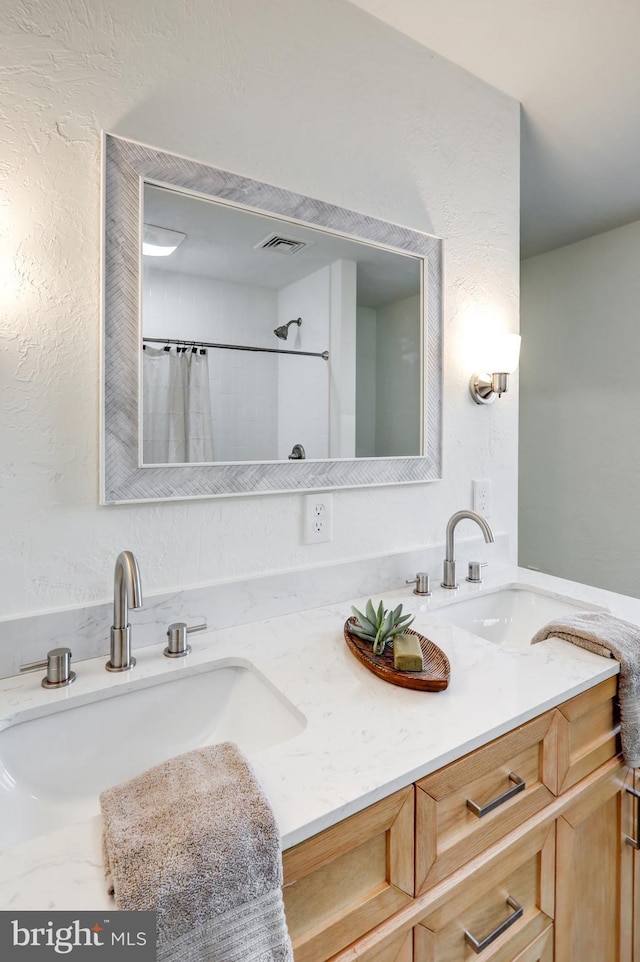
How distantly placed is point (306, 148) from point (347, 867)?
147 centimetres

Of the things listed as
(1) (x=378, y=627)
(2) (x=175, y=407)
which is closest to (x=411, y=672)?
(1) (x=378, y=627)

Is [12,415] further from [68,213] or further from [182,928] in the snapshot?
[182,928]

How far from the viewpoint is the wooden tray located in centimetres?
88

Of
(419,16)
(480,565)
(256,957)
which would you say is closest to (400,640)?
(256,957)

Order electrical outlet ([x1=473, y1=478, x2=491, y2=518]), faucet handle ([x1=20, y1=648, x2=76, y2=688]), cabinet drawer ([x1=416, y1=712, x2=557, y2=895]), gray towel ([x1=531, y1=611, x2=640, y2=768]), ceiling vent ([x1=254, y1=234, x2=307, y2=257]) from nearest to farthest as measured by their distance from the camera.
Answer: cabinet drawer ([x1=416, y1=712, x2=557, y2=895]), faucet handle ([x1=20, y1=648, x2=76, y2=688]), gray towel ([x1=531, y1=611, x2=640, y2=768]), ceiling vent ([x1=254, y1=234, x2=307, y2=257]), electrical outlet ([x1=473, y1=478, x2=491, y2=518])

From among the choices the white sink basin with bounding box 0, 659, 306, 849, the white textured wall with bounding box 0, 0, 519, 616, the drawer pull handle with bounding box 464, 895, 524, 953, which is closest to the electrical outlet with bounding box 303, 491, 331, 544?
the white textured wall with bounding box 0, 0, 519, 616

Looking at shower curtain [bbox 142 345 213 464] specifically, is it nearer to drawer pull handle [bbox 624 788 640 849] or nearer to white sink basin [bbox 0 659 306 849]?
white sink basin [bbox 0 659 306 849]

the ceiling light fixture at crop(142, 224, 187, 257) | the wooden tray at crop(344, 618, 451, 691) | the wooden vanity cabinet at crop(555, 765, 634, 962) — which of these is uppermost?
the ceiling light fixture at crop(142, 224, 187, 257)

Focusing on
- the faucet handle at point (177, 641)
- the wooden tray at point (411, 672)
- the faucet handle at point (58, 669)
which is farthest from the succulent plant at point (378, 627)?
the faucet handle at point (58, 669)

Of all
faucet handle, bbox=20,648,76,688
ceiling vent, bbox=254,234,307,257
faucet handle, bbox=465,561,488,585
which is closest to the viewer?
faucet handle, bbox=20,648,76,688

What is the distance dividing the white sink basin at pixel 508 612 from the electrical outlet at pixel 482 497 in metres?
0.27

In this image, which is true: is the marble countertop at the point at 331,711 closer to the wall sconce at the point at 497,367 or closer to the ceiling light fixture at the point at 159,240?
the wall sconce at the point at 497,367

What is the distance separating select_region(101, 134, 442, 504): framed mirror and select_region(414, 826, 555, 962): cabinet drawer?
32.8 inches

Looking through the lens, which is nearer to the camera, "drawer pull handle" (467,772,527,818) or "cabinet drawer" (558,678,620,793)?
"drawer pull handle" (467,772,527,818)
